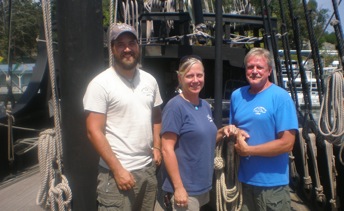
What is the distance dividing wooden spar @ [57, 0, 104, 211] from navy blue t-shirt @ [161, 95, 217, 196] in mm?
463

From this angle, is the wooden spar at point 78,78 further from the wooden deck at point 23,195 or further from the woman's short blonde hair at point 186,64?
the wooden deck at point 23,195

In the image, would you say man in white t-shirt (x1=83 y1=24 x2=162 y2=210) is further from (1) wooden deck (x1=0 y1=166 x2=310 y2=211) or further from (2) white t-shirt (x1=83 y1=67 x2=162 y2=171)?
(1) wooden deck (x1=0 y1=166 x2=310 y2=211)

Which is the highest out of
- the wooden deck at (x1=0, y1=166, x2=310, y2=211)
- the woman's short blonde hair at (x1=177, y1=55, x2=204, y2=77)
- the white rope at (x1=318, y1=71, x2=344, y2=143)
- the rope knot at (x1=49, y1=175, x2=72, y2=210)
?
the woman's short blonde hair at (x1=177, y1=55, x2=204, y2=77)

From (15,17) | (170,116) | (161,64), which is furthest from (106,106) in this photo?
(15,17)

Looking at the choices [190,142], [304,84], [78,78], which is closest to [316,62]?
[304,84]

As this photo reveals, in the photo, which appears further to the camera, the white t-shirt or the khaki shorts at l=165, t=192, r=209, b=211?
the khaki shorts at l=165, t=192, r=209, b=211

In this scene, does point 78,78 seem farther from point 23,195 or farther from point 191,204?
point 23,195

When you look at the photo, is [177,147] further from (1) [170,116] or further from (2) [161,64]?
(2) [161,64]

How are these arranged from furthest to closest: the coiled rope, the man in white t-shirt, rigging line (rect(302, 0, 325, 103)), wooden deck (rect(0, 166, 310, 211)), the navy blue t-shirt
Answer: rigging line (rect(302, 0, 325, 103))
wooden deck (rect(0, 166, 310, 211))
the coiled rope
the navy blue t-shirt
the man in white t-shirt

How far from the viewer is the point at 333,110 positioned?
3.61 m

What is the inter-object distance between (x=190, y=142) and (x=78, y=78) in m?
0.74

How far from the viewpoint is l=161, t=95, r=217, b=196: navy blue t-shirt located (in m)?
2.77

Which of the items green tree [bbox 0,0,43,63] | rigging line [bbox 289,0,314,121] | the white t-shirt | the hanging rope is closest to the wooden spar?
the hanging rope

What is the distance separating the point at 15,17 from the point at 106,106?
3023 cm
